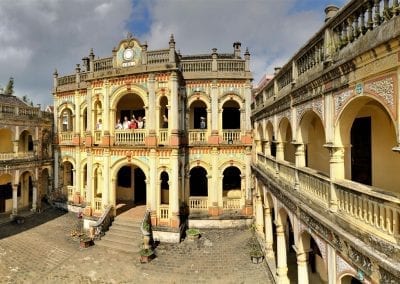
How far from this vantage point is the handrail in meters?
15.4

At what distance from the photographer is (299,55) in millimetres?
8047

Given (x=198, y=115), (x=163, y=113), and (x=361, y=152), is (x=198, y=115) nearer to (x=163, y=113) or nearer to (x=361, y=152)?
(x=163, y=113)

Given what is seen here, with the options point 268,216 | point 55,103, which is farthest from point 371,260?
point 55,103

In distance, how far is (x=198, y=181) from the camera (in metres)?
19.6

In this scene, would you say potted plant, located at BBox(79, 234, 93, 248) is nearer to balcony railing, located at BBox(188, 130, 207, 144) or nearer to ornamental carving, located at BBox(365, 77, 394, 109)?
balcony railing, located at BBox(188, 130, 207, 144)

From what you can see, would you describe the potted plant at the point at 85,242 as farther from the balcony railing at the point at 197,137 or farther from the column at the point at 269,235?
the column at the point at 269,235

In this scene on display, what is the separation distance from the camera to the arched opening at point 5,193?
70.8 feet

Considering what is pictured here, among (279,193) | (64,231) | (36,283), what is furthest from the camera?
(64,231)

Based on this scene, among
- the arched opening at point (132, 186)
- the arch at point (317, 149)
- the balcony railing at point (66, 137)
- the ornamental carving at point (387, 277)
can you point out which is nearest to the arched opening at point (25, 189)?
the balcony railing at point (66, 137)

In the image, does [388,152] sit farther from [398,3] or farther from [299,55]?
[398,3]

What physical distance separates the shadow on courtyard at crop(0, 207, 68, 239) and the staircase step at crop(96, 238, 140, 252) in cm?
669

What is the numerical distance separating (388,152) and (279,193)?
3.70 m

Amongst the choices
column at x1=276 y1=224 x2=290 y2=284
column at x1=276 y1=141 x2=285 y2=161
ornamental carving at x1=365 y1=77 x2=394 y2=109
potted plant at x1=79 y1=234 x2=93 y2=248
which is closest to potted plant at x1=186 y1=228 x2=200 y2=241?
potted plant at x1=79 y1=234 x2=93 y2=248

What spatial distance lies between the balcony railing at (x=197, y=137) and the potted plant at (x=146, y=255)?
24.6 feet
